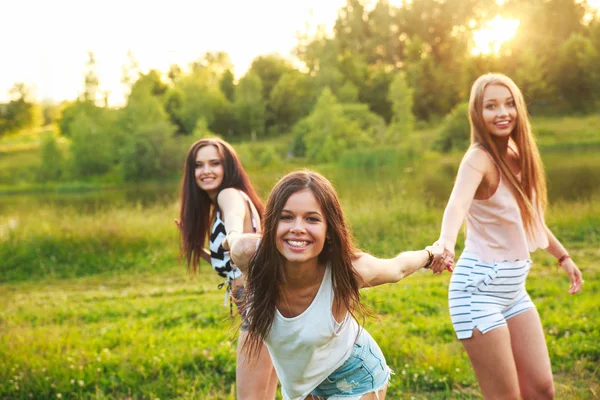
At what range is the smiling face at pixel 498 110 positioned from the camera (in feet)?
10.6

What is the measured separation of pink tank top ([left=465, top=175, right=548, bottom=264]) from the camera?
3121mm

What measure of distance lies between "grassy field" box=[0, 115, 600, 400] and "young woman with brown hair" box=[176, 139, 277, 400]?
0.97ft

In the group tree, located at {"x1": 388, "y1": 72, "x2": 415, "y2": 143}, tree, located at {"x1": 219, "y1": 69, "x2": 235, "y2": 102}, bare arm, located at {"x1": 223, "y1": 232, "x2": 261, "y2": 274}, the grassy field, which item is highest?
tree, located at {"x1": 219, "y1": 69, "x2": 235, "y2": 102}

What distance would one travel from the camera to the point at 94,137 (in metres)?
44.7

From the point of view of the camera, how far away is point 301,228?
8.33 feet

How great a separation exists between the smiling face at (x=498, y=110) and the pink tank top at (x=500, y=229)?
0.95 feet

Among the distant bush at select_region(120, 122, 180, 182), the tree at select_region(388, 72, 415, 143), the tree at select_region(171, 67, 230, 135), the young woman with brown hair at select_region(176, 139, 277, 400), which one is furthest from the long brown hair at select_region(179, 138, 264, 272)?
the tree at select_region(171, 67, 230, 135)

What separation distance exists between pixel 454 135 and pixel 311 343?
1423 inches

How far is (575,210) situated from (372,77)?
1627 inches

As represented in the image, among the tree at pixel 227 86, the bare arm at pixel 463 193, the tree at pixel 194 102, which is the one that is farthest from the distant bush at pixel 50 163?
the bare arm at pixel 463 193

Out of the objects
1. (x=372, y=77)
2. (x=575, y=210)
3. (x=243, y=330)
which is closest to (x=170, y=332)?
(x=243, y=330)

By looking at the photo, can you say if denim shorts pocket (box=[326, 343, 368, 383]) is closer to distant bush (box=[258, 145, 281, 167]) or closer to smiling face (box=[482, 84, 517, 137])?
smiling face (box=[482, 84, 517, 137])

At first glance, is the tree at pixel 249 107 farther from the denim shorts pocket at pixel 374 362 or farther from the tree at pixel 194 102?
the denim shorts pocket at pixel 374 362

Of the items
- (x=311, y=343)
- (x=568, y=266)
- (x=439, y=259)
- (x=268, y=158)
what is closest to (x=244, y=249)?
(x=311, y=343)
